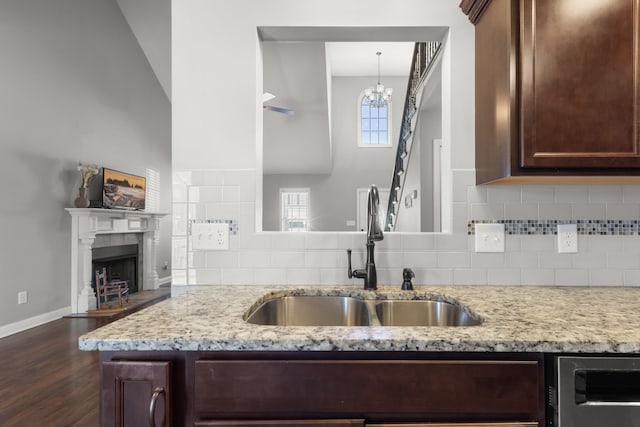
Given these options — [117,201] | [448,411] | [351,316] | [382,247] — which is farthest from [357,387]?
[117,201]

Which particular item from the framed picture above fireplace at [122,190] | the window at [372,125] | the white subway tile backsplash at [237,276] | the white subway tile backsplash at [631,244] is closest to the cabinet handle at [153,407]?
the white subway tile backsplash at [237,276]

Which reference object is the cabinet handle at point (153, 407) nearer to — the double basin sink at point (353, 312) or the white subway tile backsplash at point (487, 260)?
the double basin sink at point (353, 312)

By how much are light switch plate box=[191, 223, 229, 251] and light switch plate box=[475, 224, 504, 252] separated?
117 centimetres

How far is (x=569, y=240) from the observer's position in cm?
165

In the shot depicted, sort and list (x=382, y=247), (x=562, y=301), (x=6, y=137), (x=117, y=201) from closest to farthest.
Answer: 1. (x=562, y=301)
2. (x=382, y=247)
3. (x=6, y=137)
4. (x=117, y=201)

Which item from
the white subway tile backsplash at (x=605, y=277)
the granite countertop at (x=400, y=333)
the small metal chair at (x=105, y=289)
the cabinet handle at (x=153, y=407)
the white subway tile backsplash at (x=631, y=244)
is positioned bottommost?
the small metal chair at (x=105, y=289)

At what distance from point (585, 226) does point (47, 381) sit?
150 inches

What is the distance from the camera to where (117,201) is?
583 cm

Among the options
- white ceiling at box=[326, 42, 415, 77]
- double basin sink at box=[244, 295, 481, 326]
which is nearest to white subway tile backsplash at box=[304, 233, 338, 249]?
double basin sink at box=[244, 295, 481, 326]

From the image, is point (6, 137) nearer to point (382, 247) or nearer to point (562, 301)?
point (382, 247)

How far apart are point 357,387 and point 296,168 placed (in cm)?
859

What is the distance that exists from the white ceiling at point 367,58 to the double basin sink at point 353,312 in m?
6.94

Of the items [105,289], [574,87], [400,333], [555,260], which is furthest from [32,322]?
[574,87]

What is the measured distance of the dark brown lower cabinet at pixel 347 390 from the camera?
3.06ft
